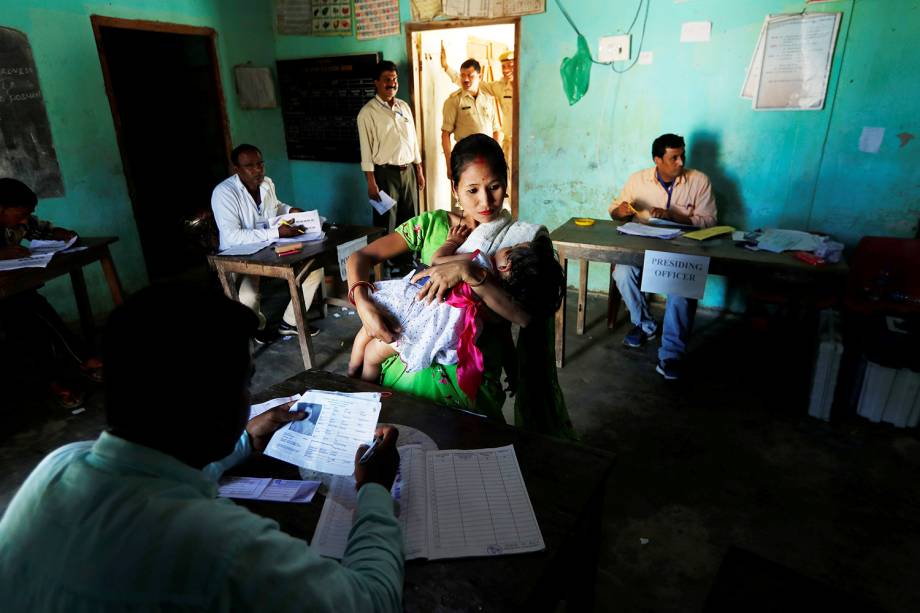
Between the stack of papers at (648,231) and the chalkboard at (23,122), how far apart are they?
Result: 4.30 metres

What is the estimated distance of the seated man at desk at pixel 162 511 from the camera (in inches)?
26.8

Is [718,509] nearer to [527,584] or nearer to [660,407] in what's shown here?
[660,407]

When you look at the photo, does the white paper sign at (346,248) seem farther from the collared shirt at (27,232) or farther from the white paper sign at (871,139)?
the white paper sign at (871,139)

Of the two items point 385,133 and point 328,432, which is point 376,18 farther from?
point 328,432

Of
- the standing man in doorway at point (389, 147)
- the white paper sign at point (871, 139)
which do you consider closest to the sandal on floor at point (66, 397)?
the standing man in doorway at point (389, 147)

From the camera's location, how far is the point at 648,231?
357cm

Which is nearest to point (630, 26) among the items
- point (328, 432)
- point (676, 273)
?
point (676, 273)

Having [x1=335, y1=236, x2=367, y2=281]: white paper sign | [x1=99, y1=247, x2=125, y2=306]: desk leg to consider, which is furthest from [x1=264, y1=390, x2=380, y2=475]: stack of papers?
[x1=99, y1=247, x2=125, y2=306]: desk leg

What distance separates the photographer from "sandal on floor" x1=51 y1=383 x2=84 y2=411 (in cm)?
333

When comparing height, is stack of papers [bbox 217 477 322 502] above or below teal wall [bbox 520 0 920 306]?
below

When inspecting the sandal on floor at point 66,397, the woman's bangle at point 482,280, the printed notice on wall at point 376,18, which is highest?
the printed notice on wall at point 376,18

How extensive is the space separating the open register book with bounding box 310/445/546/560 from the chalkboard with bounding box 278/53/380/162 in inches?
194

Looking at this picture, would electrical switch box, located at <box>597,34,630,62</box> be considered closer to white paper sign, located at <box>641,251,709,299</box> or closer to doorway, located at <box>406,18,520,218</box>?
doorway, located at <box>406,18,520,218</box>

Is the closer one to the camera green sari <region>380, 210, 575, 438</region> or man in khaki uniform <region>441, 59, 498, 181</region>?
green sari <region>380, 210, 575, 438</region>
